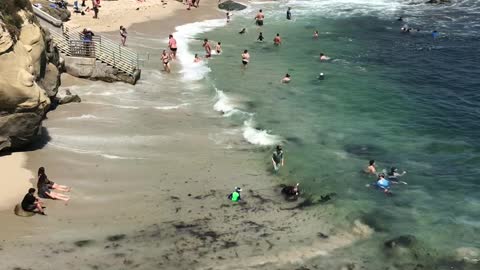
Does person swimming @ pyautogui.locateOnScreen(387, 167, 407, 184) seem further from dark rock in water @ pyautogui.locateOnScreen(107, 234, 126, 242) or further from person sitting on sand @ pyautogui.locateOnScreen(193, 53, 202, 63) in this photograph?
person sitting on sand @ pyautogui.locateOnScreen(193, 53, 202, 63)

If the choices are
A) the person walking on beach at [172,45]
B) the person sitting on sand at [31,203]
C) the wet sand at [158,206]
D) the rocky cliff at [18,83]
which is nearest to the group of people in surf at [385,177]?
the wet sand at [158,206]

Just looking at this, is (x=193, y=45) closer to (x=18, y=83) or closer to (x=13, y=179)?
(x=18, y=83)

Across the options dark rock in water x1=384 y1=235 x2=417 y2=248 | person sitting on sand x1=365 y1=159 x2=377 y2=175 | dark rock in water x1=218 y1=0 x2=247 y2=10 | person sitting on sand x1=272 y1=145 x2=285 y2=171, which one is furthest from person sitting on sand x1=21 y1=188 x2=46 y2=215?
dark rock in water x1=218 y1=0 x2=247 y2=10

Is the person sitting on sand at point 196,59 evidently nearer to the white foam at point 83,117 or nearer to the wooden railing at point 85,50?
the wooden railing at point 85,50

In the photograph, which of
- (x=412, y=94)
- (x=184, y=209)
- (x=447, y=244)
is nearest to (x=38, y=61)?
(x=184, y=209)

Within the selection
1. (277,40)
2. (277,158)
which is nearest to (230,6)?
(277,40)

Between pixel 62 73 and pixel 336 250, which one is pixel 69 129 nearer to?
pixel 62 73

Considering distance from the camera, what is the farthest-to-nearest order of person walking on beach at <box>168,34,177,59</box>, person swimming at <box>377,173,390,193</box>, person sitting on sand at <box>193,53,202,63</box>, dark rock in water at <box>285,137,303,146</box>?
person sitting on sand at <box>193,53,202,63</box>
person walking on beach at <box>168,34,177,59</box>
dark rock in water at <box>285,137,303,146</box>
person swimming at <box>377,173,390,193</box>

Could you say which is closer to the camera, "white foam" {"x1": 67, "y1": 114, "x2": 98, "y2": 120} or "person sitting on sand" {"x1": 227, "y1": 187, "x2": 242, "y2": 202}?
"person sitting on sand" {"x1": 227, "y1": 187, "x2": 242, "y2": 202}
